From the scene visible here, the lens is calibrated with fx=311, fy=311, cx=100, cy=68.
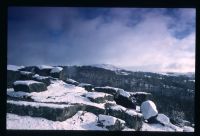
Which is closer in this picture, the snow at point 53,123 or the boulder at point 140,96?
the snow at point 53,123

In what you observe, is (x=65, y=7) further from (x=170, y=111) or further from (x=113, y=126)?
(x=170, y=111)

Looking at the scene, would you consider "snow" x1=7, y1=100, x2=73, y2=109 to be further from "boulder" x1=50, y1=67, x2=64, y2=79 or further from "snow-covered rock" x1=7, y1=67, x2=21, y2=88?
"boulder" x1=50, y1=67, x2=64, y2=79

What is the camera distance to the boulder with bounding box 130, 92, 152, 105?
3.39 m

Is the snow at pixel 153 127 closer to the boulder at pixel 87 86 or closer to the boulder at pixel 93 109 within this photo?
the boulder at pixel 93 109

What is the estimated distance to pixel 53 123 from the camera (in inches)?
131

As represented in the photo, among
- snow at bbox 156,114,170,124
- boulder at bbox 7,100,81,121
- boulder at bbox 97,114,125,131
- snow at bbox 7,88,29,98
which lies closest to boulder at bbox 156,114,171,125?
snow at bbox 156,114,170,124

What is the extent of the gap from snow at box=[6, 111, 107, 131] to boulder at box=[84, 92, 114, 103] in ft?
0.58

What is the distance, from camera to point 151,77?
3445mm

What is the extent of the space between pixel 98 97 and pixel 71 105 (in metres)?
0.31

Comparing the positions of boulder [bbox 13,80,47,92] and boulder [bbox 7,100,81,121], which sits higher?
boulder [bbox 13,80,47,92]

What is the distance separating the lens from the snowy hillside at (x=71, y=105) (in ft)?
10.8

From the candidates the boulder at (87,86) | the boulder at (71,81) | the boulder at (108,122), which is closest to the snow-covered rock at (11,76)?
the boulder at (71,81)

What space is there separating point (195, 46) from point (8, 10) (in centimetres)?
205
